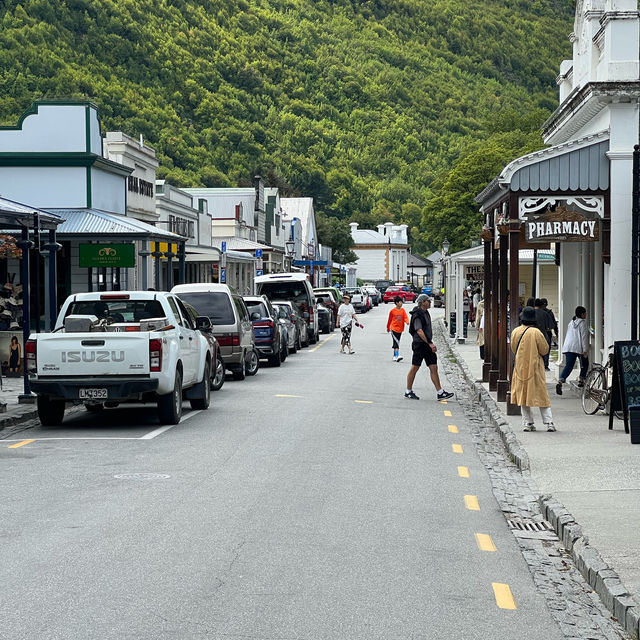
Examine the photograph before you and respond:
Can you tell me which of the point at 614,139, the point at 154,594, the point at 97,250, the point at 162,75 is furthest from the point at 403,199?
the point at 154,594

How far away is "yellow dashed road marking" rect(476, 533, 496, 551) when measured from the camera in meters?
8.76

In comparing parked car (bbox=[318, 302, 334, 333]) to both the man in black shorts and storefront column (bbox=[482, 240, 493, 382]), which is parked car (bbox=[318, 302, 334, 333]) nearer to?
storefront column (bbox=[482, 240, 493, 382])

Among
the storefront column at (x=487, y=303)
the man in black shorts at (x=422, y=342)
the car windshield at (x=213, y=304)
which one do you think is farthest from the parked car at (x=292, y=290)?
→ the man in black shorts at (x=422, y=342)

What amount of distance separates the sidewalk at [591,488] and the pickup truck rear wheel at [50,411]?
20.9 ft

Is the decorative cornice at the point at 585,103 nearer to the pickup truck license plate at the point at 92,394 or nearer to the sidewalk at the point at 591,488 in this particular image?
the sidewalk at the point at 591,488

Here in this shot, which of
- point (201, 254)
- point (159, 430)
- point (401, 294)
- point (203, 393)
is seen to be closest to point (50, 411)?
point (159, 430)

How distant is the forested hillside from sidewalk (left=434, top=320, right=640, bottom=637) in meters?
55.1

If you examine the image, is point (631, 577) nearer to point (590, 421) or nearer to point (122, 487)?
point (122, 487)

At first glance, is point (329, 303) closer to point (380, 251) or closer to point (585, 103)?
point (585, 103)

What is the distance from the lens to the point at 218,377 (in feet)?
74.8

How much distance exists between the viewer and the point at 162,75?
129500 millimetres

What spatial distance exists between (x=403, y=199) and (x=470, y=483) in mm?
168995

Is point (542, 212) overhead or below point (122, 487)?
overhead

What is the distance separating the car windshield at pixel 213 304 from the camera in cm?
2434
